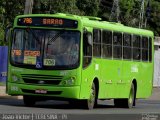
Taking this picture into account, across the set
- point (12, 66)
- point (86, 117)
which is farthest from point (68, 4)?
point (86, 117)

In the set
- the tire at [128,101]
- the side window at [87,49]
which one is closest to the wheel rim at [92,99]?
the side window at [87,49]

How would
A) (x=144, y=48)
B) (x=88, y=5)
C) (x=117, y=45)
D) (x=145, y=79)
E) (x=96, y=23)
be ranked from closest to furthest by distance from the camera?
(x=96, y=23)
(x=117, y=45)
(x=144, y=48)
(x=145, y=79)
(x=88, y=5)

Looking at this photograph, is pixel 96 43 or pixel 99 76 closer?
pixel 96 43

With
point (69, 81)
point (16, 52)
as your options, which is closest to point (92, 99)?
point (69, 81)

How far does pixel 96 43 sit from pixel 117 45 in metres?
1.95

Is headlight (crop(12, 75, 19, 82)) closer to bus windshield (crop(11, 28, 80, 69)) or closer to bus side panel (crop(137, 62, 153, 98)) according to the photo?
bus windshield (crop(11, 28, 80, 69))

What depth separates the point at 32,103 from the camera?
76.4 ft

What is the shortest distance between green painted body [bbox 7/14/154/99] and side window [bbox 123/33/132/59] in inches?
7.7

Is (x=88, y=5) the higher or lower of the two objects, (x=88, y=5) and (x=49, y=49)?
the higher

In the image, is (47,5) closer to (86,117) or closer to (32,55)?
(32,55)

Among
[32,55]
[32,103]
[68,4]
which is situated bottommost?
[32,103]

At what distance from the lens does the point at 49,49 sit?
21531mm

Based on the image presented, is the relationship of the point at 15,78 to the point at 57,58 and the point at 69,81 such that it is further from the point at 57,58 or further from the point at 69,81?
the point at 69,81

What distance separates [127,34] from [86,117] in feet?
33.4
